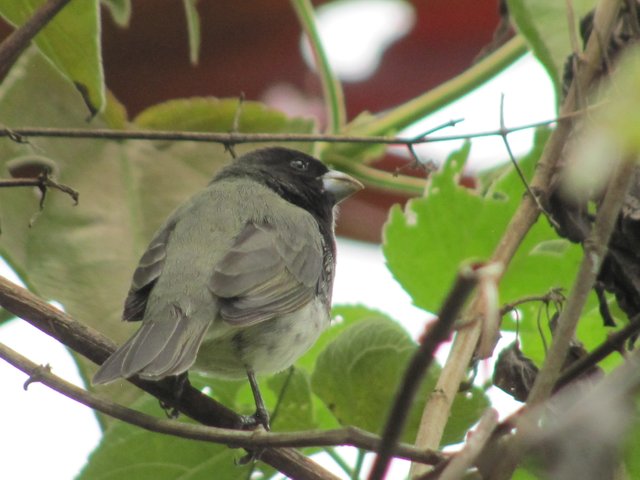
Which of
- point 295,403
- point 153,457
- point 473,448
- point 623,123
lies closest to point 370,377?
point 295,403

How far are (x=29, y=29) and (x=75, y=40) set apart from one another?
0.79 feet

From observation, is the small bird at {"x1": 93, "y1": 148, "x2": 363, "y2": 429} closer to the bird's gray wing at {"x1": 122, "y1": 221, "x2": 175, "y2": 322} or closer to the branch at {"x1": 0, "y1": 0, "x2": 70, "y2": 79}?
the bird's gray wing at {"x1": 122, "y1": 221, "x2": 175, "y2": 322}

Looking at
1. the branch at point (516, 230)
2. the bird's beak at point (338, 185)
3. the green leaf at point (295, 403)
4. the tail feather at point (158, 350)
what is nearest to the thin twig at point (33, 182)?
the tail feather at point (158, 350)

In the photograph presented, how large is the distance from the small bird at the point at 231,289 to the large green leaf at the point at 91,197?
0.09m

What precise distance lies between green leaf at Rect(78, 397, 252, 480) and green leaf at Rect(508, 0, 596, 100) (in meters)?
1.16

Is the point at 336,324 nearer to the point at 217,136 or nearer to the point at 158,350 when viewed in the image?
the point at 158,350

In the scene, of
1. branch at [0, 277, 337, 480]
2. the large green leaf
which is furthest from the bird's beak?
branch at [0, 277, 337, 480]

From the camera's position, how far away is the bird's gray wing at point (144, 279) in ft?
8.61

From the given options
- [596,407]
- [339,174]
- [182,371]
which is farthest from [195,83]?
[596,407]

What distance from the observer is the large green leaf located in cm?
242

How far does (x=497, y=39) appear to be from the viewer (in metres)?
2.90

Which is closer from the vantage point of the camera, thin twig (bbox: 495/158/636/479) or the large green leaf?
thin twig (bbox: 495/158/636/479)

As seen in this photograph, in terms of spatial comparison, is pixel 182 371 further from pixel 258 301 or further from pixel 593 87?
pixel 593 87

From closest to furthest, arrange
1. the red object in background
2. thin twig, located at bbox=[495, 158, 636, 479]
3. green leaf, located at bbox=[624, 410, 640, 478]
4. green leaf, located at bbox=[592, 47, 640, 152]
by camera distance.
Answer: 1. green leaf, located at bbox=[592, 47, 640, 152]
2. thin twig, located at bbox=[495, 158, 636, 479]
3. green leaf, located at bbox=[624, 410, 640, 478]
4. the red object in background
